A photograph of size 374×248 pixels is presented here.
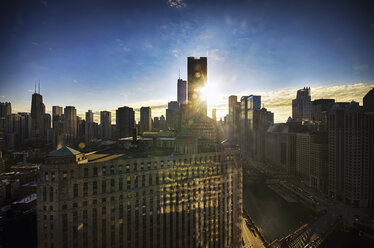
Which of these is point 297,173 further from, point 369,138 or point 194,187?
point 194,187

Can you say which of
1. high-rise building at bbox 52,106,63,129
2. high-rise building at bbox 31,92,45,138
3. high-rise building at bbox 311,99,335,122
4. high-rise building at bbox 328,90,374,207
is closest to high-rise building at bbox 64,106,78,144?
high-rise building at bbox 52,106,63,129

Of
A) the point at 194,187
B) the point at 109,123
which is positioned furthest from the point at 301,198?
the point at 109,123

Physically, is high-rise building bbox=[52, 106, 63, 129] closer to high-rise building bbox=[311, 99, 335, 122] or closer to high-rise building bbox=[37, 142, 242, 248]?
high-rise building bbox=[37, 142, 242, 248]

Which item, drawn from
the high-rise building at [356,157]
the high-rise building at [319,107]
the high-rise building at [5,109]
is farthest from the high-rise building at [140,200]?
the high-rise building at [319,107]

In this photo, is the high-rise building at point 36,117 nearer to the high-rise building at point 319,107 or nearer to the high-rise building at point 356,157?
the high-rise building at point 356,157

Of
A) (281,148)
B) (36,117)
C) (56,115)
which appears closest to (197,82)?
(281,148)

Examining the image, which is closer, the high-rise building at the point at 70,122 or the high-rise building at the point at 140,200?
the high-rise building at the point at 140,200

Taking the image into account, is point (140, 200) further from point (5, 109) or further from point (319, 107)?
point (319, 107)
